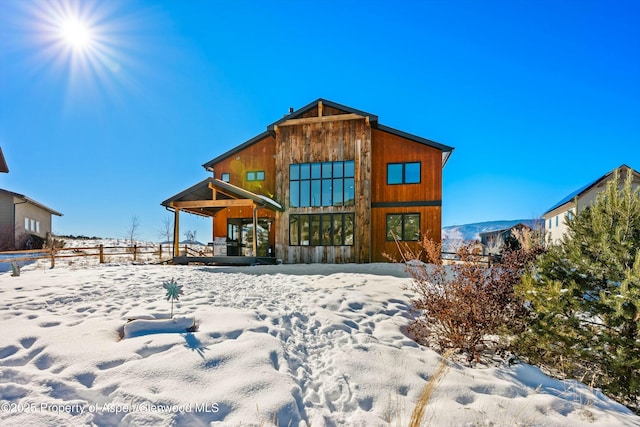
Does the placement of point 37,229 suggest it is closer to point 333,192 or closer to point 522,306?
point 333,192

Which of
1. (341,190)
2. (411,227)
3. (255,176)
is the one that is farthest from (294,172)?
(411,227)

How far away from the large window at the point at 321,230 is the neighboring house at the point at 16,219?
21.3 m

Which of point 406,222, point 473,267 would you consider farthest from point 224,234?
point 473,267

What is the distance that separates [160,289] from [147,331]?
2.94 m

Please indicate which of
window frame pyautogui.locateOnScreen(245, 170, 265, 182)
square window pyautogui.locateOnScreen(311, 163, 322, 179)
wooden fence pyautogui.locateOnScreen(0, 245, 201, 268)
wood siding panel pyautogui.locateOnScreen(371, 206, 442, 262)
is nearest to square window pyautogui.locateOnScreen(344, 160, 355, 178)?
square window pyautogui.locateOnScreen(311, 163, 322, 179)

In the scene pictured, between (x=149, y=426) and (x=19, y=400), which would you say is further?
(x=19, y=400)

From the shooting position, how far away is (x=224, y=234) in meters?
16.7

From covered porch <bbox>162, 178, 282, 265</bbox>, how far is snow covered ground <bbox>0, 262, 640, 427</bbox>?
8012mm

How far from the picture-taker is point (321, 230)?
15.1 metres

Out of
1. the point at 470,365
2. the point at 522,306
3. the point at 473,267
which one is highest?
the point at 473,267

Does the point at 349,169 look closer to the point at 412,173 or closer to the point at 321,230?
the point at 412,173

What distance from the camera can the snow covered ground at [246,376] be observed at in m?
2.62

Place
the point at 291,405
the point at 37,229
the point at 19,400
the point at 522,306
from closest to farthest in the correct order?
1. the point at 19,400
2. the point at 291,405
3. the point at 522,306
4. the point at 37,229

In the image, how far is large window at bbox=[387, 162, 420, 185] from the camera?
14648mm
